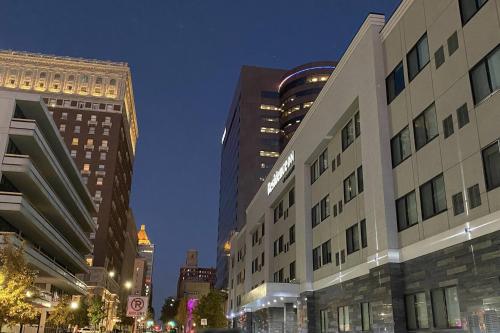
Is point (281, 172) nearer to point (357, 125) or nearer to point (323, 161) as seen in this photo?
point (323, 161)

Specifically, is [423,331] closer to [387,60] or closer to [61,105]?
[387,60]

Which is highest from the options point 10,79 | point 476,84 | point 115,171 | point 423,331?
point 10,79

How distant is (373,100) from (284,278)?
2449 centimetres

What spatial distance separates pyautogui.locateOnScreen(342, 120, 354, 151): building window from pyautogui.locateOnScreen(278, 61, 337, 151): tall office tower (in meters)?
100

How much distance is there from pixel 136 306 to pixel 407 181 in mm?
13984

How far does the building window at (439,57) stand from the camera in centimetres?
2255

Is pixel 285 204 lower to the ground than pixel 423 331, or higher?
higher

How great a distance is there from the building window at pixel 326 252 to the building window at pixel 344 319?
3.84 meters

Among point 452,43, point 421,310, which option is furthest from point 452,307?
point 452,43

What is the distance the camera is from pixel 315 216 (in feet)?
131

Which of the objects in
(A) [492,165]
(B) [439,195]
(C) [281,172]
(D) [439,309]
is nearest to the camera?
(A) [492,165]

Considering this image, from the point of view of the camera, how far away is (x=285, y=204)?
5056 cm

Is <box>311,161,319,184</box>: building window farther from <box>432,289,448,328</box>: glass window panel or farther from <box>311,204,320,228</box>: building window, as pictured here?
<box>432,289,448,328</box>: glass window panel

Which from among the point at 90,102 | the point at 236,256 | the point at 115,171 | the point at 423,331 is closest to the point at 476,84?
the point at 423,331
